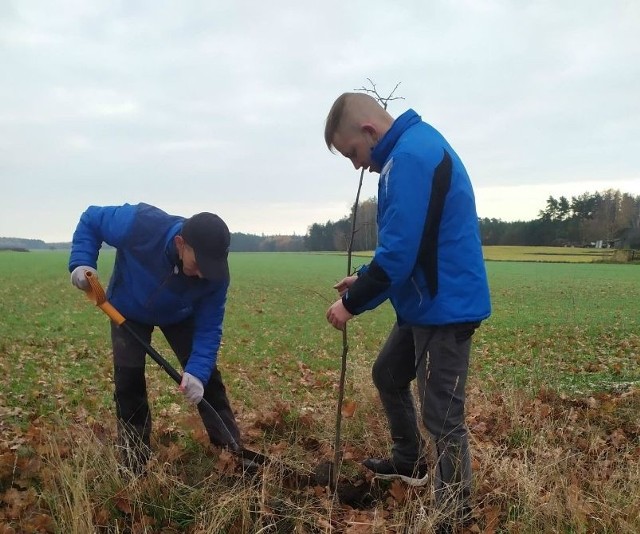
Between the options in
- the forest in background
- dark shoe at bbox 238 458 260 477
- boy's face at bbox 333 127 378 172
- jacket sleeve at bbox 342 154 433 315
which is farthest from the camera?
the forest in background

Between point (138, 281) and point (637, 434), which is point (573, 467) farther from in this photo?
point (138, 281)

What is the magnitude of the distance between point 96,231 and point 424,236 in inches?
83.4

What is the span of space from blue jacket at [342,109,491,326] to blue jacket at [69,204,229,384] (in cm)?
117

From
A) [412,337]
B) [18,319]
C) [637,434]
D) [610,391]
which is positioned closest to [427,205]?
[412,337]

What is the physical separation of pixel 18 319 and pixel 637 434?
11830 millimetres

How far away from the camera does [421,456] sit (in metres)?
3.11

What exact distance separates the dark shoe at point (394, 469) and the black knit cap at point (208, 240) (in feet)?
4.69

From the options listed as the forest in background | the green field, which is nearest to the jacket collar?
the green field

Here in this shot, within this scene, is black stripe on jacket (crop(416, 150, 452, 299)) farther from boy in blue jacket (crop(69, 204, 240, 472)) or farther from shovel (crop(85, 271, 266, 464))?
shovel (crop(85, 271, 266, 464))

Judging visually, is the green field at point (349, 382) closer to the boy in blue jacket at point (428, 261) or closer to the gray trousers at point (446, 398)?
the gray trousers at point (446, 398)

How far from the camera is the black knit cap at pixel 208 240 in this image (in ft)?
9.61

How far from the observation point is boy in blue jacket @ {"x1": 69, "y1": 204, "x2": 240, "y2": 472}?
3.27 meters

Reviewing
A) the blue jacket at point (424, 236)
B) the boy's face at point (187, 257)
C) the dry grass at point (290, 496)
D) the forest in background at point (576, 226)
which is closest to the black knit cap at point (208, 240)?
the boy's face at point (187, 257)

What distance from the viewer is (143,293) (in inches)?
131
